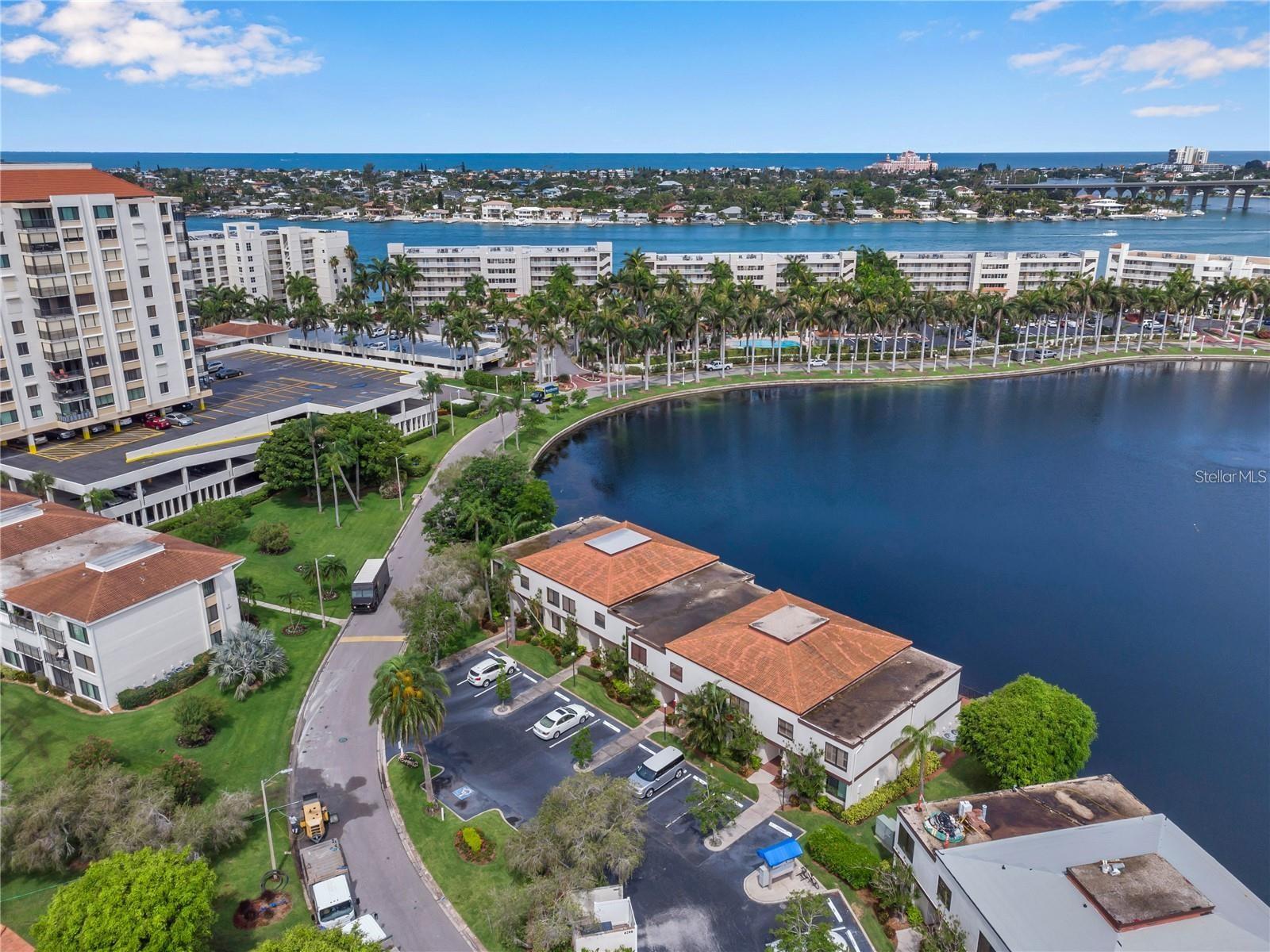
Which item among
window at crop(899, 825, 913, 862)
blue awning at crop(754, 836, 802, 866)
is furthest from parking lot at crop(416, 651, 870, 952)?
window at crop(899, 825, 913, 862)

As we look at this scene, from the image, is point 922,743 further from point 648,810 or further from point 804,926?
point 648,810

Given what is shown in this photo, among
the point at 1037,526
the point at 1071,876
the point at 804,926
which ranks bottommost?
the point at 1037,526

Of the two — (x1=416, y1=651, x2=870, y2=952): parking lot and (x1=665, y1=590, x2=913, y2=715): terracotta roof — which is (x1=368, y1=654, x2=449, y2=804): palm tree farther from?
Answer: (x1=665, y1=590, x2=913, y2=715): terracotta roof

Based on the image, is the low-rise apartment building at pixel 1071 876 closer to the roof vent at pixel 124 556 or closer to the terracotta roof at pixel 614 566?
the terracotta roof at pixel 614 566

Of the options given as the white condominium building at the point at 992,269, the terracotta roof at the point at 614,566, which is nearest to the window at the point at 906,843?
the terracotta roof at the point at 614,566

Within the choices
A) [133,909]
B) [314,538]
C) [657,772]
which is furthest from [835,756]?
[314,538]

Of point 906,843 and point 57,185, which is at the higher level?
point 57,185

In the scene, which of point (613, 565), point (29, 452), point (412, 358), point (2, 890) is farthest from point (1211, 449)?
point (29, 452)
